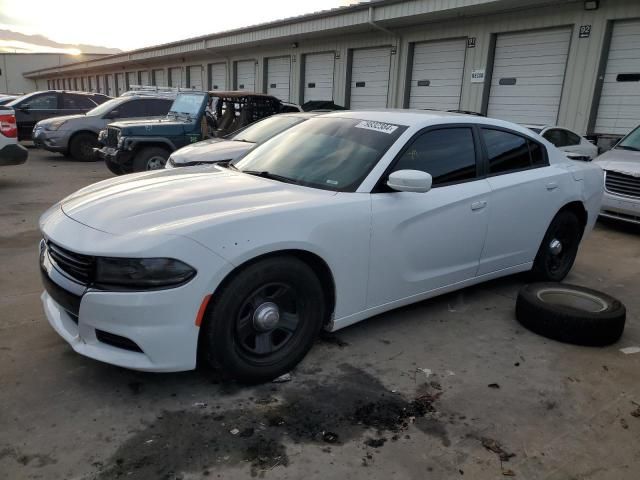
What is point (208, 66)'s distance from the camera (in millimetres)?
26156

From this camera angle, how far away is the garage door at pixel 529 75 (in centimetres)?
1210

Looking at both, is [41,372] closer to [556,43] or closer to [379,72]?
[556,43]

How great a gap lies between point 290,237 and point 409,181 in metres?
0.89

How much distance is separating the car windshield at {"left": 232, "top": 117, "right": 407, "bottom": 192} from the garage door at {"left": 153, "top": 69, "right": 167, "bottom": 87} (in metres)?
30.3

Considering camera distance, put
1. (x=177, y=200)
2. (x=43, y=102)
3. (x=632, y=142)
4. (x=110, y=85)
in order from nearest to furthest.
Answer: (x=177, y=200) → (x=632, y=142) → (x=43, y=102) → (x=110, y=85)

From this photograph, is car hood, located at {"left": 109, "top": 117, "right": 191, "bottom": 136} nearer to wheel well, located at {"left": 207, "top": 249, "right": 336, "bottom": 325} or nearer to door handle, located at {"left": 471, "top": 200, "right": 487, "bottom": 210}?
door handle, located at {"left": 471, "top": 200, "right": 487, "bottom": 210}

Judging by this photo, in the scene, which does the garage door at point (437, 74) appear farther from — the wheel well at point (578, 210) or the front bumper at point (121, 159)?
the wheel well at point (578, 210)

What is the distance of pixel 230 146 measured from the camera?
26.3 ft

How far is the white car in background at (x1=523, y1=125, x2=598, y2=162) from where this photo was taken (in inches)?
389

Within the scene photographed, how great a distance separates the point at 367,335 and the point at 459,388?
0.85m

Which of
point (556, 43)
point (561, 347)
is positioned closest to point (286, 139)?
point (561, 347)

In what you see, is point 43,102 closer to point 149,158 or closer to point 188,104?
point 188,104

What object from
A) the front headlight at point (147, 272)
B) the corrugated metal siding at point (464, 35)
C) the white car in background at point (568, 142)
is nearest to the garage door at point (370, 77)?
the corrugated metal siding at point (464, 35)

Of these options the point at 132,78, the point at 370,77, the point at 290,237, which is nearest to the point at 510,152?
the point at 290,237
